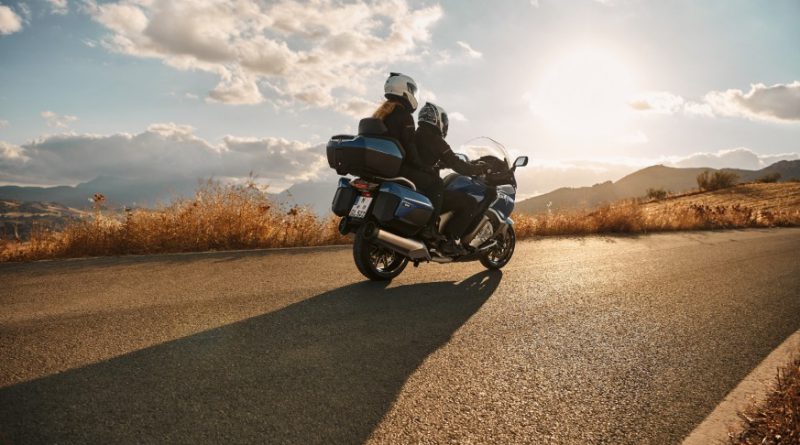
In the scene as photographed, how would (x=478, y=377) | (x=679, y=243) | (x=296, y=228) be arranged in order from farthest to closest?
1. (x=679, y=243)
2. (x=296, y=228)
3. (x=478, y=377)

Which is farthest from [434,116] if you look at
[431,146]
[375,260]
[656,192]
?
[656,192]

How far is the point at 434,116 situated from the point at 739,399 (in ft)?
13.6

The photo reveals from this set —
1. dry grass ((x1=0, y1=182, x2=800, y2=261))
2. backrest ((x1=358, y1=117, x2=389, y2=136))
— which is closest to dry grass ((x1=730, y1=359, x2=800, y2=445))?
backrest ((x1=358, y1=117, x2=389, y2=136))

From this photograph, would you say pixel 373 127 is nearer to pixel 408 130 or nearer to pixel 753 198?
pixel 408 130

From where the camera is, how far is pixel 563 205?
14.0 m

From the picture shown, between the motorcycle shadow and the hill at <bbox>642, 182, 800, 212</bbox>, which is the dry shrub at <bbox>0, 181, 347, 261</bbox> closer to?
the motorcycle shadow

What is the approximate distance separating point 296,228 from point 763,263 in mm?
8471

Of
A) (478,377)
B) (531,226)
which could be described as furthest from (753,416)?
(531,226)

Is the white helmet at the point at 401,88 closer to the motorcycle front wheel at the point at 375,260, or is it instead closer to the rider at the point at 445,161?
the rider at the point at 445,161

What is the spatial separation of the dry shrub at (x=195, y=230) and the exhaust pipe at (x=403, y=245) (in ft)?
12.8

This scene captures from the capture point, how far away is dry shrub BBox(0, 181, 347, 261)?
7.20m

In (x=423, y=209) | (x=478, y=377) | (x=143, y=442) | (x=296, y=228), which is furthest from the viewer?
(x=296, y=228)

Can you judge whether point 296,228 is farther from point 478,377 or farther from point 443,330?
point 478,377

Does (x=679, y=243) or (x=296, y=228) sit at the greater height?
(x=296, y=228)
